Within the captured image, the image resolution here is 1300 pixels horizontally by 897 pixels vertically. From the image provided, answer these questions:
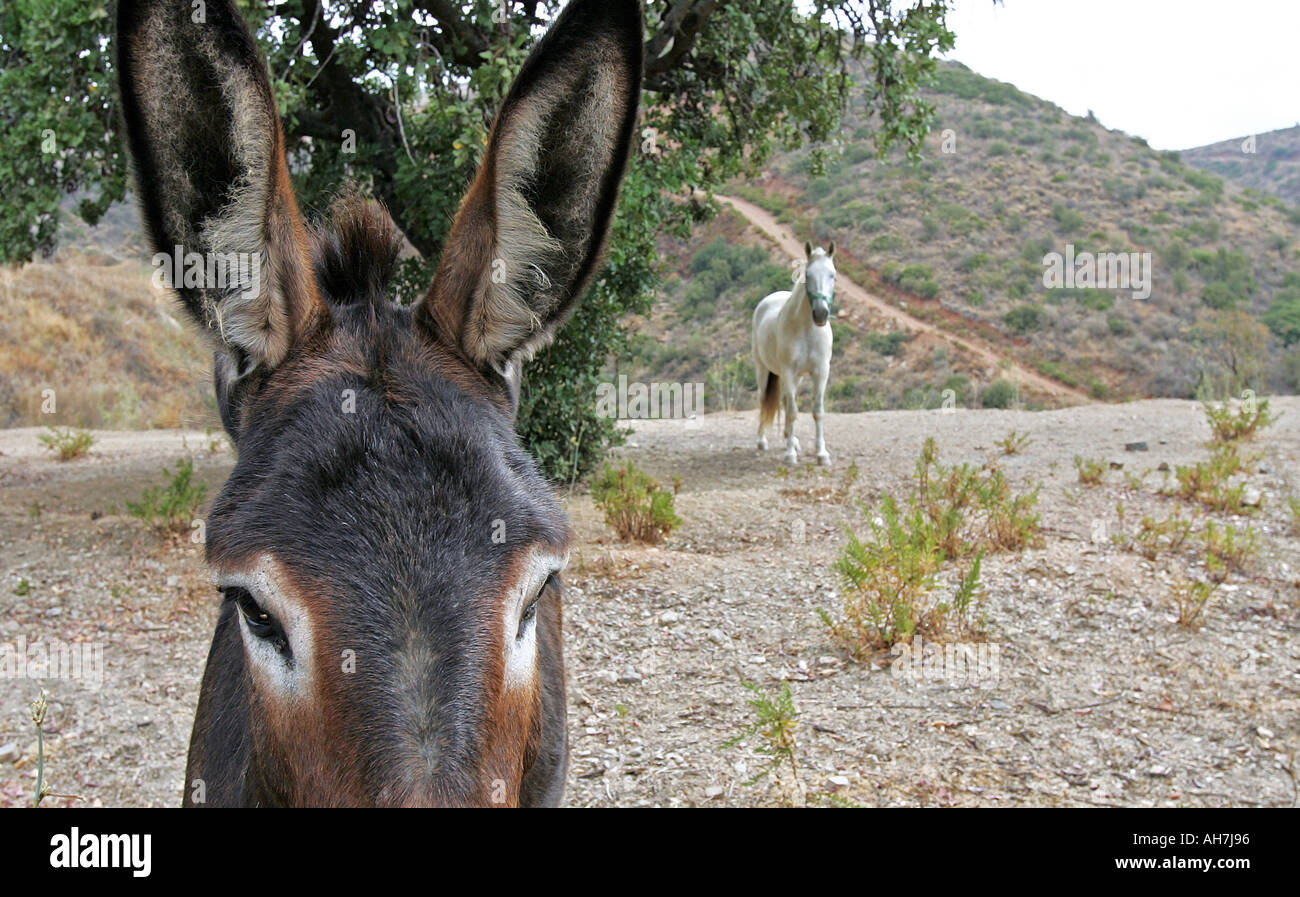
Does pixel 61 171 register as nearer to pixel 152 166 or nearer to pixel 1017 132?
pixel 152 166

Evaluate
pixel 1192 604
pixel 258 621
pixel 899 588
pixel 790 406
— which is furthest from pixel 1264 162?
pixel 258 621

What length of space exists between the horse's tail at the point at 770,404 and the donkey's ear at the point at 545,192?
34.5 ft

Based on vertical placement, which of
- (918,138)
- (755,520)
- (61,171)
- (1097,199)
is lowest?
(755,520)

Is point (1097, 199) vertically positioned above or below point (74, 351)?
above

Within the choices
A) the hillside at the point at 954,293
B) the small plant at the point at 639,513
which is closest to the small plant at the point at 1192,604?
the small plant at the point at 639,513

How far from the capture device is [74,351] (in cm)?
2472

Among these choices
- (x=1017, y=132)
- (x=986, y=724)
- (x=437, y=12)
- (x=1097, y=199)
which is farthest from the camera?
(x=1017, y=132)

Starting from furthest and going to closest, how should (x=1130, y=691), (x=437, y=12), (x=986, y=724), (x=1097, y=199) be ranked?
(x=1097, y=199) → (x=437, y=12) → (x=1130, y=691) → (x=986, y=724)

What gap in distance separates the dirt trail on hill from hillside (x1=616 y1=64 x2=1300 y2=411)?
48 cm

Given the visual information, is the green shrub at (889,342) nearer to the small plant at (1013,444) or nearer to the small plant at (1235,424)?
the small plant at (1013,444)

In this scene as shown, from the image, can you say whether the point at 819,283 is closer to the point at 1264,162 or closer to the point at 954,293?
the point at 954,293
